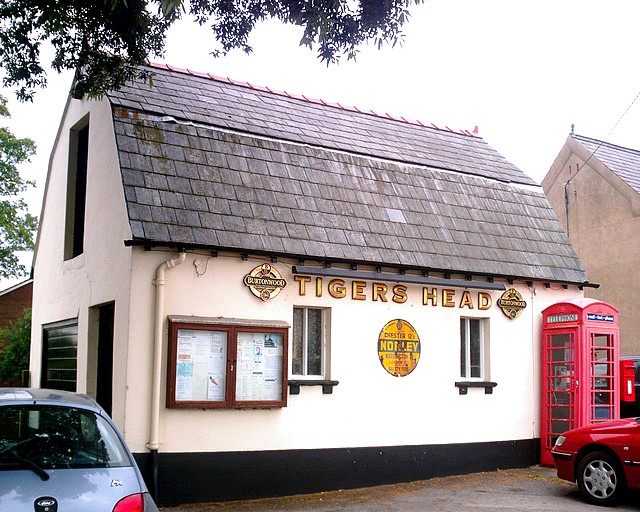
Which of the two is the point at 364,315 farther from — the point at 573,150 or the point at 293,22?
the point at 573,150

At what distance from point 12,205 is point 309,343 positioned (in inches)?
1037

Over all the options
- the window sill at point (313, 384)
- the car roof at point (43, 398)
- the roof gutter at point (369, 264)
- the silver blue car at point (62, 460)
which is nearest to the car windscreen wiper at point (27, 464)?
the silver blue car at point (62, 460)

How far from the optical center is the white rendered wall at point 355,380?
32.6 ft

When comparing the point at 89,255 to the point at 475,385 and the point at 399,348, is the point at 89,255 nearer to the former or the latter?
the point at 399,348

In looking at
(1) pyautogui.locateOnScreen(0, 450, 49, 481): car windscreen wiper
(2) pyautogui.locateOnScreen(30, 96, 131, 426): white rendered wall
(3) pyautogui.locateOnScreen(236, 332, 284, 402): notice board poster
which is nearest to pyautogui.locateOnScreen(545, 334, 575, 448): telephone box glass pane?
(3) pyautogui.locateOnScreen(236, 332, 284, 402): notice board poster

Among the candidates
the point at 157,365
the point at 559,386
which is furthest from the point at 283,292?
the point at 559,386

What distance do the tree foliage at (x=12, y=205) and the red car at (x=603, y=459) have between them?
92.2ft

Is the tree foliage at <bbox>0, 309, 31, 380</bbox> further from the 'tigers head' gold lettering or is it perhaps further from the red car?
the red car

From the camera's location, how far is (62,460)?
5.56 metres

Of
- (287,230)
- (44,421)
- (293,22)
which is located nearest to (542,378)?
(287,230)

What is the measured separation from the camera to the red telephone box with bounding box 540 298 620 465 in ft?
41.9

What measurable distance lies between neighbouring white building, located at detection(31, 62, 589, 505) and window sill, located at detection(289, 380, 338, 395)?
2 cm

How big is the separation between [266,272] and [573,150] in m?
17.8

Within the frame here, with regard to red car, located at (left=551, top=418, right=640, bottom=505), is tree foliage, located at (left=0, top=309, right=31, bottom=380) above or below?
above
